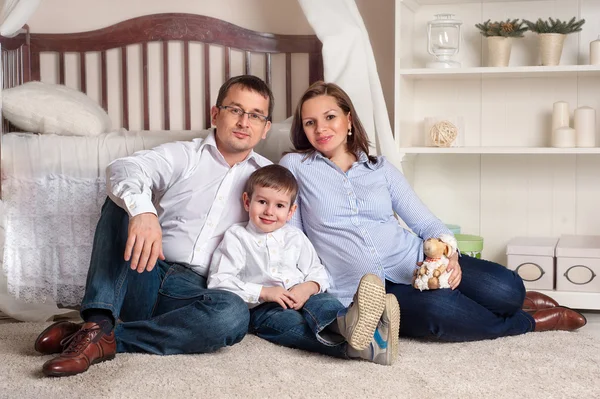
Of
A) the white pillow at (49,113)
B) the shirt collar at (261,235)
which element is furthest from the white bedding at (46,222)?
the shirt collar at (261,235)

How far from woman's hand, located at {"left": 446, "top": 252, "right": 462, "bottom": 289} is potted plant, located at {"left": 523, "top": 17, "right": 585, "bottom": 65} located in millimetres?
976

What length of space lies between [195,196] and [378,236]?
48 cm

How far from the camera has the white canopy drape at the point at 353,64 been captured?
2.34 m

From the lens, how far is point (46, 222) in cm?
231

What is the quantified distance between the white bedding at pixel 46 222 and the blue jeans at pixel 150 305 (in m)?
0.53

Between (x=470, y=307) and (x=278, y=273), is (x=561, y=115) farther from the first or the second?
(x=278, y=273)

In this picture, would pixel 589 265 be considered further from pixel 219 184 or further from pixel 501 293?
pixel 219 184

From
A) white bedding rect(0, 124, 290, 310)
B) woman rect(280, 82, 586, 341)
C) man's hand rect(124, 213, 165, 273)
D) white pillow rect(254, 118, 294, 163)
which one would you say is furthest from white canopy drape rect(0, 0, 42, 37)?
man's hand rect(124, 213, 165, 273)

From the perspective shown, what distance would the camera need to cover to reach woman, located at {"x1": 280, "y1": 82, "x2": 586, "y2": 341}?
192cm

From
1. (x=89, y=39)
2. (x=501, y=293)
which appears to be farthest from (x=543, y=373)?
(x=89, y=39)

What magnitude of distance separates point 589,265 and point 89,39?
6.84 ft

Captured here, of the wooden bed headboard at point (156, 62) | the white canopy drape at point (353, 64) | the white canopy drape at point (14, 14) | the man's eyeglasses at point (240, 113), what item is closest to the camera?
the man's eyeglasses at point (240, 113)

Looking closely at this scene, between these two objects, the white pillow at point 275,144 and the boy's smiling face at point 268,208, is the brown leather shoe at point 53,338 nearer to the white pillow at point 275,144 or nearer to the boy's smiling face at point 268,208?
the boy's smiling face at point 268,208

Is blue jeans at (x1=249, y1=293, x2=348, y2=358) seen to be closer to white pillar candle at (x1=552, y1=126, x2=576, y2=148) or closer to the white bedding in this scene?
the white bedding
